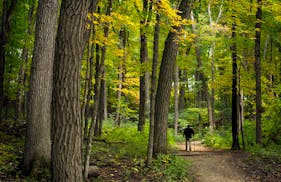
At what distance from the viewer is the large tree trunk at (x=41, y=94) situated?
23.9 ft

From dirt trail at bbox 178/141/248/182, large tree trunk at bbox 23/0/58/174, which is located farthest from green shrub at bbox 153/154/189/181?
large tree trunk at bbox 23/0/58/174

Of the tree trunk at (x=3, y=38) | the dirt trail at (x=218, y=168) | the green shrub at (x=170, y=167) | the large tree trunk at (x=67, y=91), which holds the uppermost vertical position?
the tree trunk at (x=3, y=38)

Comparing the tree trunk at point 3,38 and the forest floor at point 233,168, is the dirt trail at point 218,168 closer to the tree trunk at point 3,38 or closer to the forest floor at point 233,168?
the forest floor at point 233,168

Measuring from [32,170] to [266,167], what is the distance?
300 inches

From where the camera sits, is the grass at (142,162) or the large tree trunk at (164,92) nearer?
the grass at (142,162)

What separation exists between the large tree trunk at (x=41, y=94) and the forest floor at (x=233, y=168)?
4.70 meters

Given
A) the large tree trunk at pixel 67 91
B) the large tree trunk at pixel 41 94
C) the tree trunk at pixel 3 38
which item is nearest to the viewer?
the large tree trunk at pixel 67 91

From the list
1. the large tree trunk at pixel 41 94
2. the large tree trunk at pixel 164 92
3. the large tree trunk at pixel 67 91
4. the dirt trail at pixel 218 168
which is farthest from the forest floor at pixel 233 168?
the large tree trunk at pixel 67 91

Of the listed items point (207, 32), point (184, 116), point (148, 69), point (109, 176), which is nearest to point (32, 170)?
point (109, 176)

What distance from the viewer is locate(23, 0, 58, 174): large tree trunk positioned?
7.29m

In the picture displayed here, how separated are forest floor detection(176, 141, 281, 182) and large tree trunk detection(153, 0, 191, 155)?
1497 millimetres

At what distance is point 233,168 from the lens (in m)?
10.3

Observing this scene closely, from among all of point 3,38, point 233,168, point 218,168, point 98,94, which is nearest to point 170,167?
point 218,168

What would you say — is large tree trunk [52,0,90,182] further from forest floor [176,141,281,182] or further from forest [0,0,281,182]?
forest floor [176,141,281,182]
